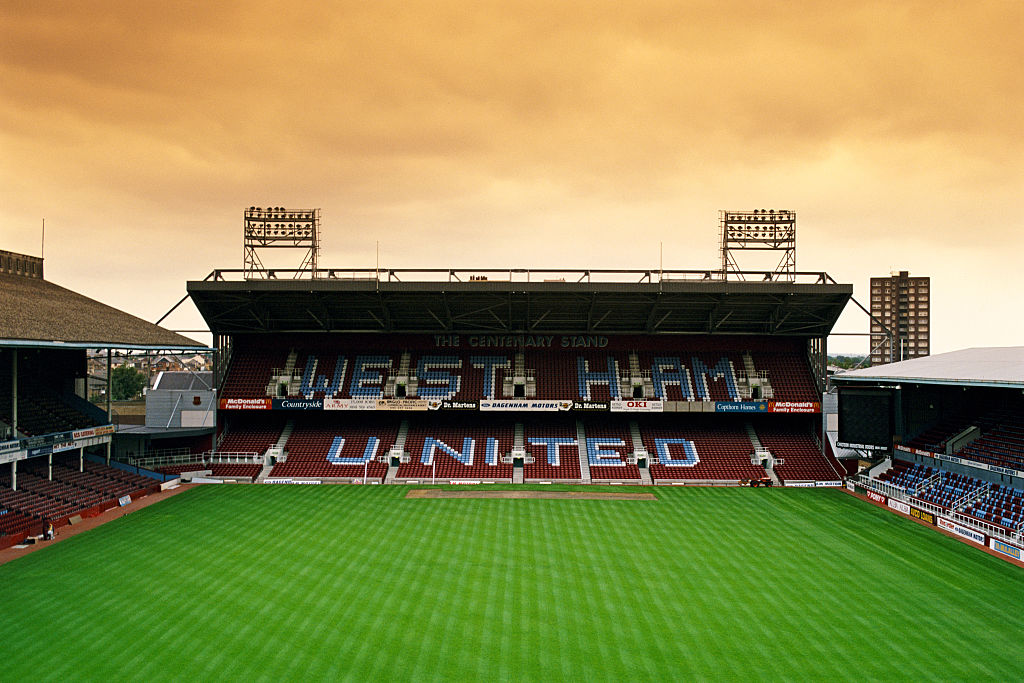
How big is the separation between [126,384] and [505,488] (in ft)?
331

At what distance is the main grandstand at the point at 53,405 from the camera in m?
31.9

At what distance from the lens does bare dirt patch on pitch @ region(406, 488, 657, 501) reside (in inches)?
1516

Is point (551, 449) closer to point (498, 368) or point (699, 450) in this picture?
point (498, 368)

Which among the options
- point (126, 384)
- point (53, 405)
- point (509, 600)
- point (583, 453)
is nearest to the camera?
point (509, 600)

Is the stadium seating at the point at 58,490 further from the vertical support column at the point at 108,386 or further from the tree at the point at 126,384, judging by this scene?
the tree at the point at 126,384

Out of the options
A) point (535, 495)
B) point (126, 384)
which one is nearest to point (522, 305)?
point (535, 495)

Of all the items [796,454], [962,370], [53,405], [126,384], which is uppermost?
[962,370]

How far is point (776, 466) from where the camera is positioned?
45.7 metres

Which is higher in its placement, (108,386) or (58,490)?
(108,386)

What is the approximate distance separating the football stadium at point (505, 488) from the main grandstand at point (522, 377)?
271mm

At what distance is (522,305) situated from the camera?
49.2m

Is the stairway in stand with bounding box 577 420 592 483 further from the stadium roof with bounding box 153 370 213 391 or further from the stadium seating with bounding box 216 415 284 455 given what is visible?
the stadium roof with bounding box 153 370 213 391

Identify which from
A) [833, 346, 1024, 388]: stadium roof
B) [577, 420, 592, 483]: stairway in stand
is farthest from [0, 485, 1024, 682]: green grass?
[577, 420, 592, 483]: stairway in stand

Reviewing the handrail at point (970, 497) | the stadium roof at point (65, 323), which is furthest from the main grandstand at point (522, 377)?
the handrail at point (970, 497)
